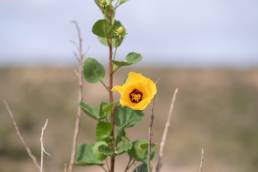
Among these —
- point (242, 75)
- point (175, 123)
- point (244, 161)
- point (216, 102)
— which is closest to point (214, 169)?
point (244, 161)

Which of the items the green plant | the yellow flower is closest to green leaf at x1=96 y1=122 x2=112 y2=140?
the green plant

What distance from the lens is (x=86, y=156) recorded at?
5.26 feet

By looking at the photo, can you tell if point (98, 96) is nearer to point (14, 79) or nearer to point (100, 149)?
point (14, 79)

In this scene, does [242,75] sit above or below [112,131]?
below

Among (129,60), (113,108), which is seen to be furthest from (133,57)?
(113,108)

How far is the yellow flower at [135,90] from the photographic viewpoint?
1.45 m

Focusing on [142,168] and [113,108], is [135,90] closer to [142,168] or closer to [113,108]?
[113,108]

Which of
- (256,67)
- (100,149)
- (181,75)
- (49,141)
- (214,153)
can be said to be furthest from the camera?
(256,67)

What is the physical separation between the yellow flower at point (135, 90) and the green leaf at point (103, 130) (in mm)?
108

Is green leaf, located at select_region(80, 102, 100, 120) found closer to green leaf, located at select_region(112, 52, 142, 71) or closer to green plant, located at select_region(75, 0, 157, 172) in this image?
green plant, located at select_region(75, 0, 157, 172)

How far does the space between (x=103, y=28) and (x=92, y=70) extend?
114 mm

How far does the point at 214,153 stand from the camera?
18.3m

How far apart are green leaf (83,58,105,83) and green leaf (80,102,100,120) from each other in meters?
0.07

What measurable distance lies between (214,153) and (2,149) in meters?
5.71
